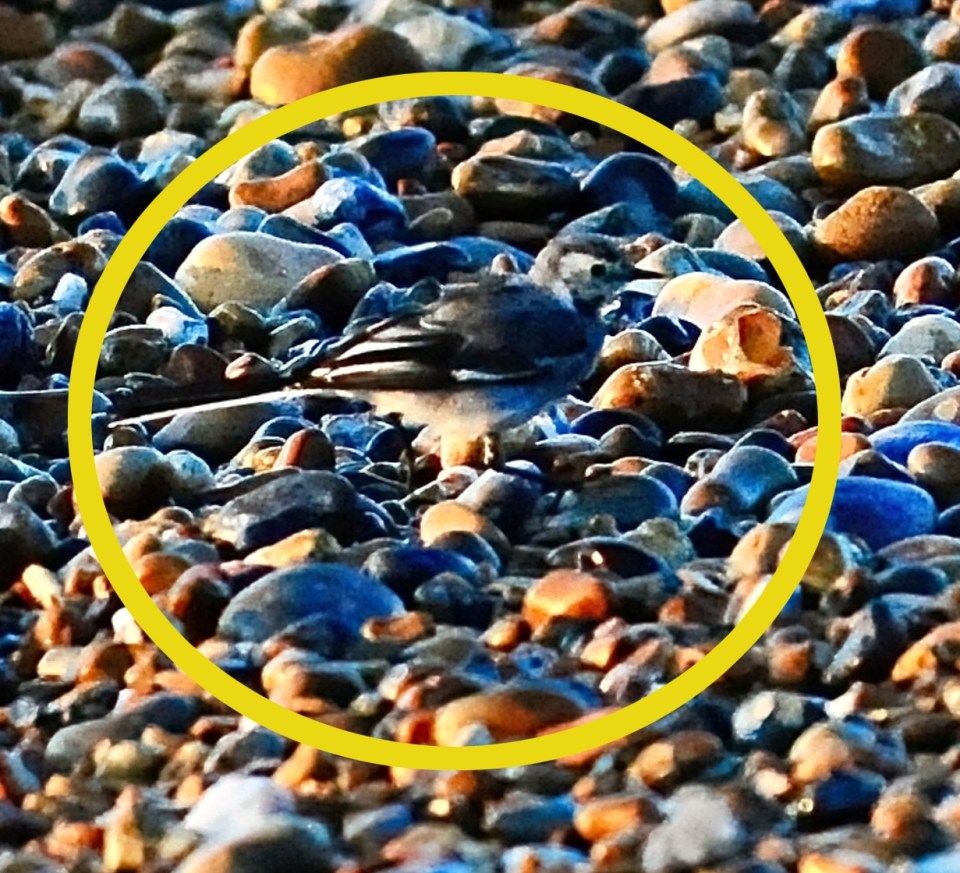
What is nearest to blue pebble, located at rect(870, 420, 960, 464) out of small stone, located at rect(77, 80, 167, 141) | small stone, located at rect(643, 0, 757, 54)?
small stone, located at rect(643, 0, 757, 54)

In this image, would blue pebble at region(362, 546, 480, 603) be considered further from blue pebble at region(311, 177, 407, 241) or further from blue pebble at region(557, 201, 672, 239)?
blue pebble at region(311, 177, 407, 241)

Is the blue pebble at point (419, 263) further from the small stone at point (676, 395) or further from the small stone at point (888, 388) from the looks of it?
the small stone at point (888, 388)

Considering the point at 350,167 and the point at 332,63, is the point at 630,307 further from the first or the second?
the point at 332,63

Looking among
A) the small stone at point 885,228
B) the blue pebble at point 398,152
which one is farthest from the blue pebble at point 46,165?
the small stone at point 885,228

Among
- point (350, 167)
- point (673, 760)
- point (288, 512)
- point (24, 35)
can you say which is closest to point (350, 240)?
point (350, 167)

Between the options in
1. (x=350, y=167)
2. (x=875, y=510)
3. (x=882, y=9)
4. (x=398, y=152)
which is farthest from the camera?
(x=882, y=9)

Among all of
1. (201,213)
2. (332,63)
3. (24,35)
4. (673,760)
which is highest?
(673,760)

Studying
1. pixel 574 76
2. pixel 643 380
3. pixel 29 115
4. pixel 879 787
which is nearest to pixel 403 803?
pixel 879 787

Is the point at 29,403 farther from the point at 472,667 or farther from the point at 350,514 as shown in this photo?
the point at 472,667
